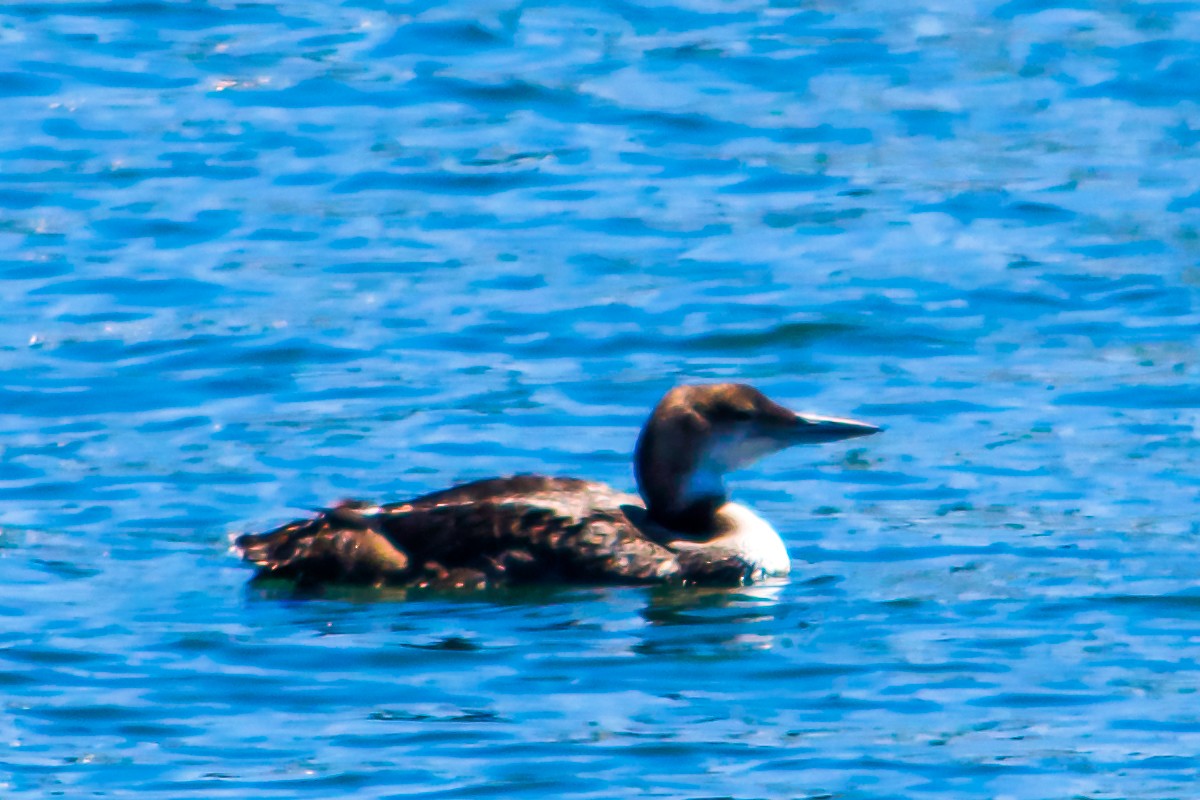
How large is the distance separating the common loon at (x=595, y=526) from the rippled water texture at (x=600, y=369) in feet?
0.45

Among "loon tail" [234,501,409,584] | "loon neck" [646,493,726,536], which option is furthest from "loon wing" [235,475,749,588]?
"loon neck" [646,493,726,536]

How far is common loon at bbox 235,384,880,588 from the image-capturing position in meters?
9.45

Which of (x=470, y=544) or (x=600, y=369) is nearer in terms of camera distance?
(x=470, y=544)

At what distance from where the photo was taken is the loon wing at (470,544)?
942cm

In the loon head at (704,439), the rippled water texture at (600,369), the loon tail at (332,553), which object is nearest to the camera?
the rippled water texture at (600,369)

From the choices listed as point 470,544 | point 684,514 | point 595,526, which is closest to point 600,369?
point 684,514

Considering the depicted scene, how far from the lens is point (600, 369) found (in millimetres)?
12203

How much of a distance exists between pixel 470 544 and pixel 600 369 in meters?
2.83

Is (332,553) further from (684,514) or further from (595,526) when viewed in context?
(684,514)

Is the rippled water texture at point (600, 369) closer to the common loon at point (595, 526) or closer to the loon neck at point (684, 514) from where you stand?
the common loon at point (595, 526)

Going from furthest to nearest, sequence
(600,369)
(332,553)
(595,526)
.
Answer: (600,369), (595,526), (332,553)

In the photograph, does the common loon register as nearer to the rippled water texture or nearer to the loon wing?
the loon wing

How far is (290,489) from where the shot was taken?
416 inches

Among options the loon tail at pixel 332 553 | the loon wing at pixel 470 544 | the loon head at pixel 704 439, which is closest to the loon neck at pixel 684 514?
the loon head at pixel 704 439
